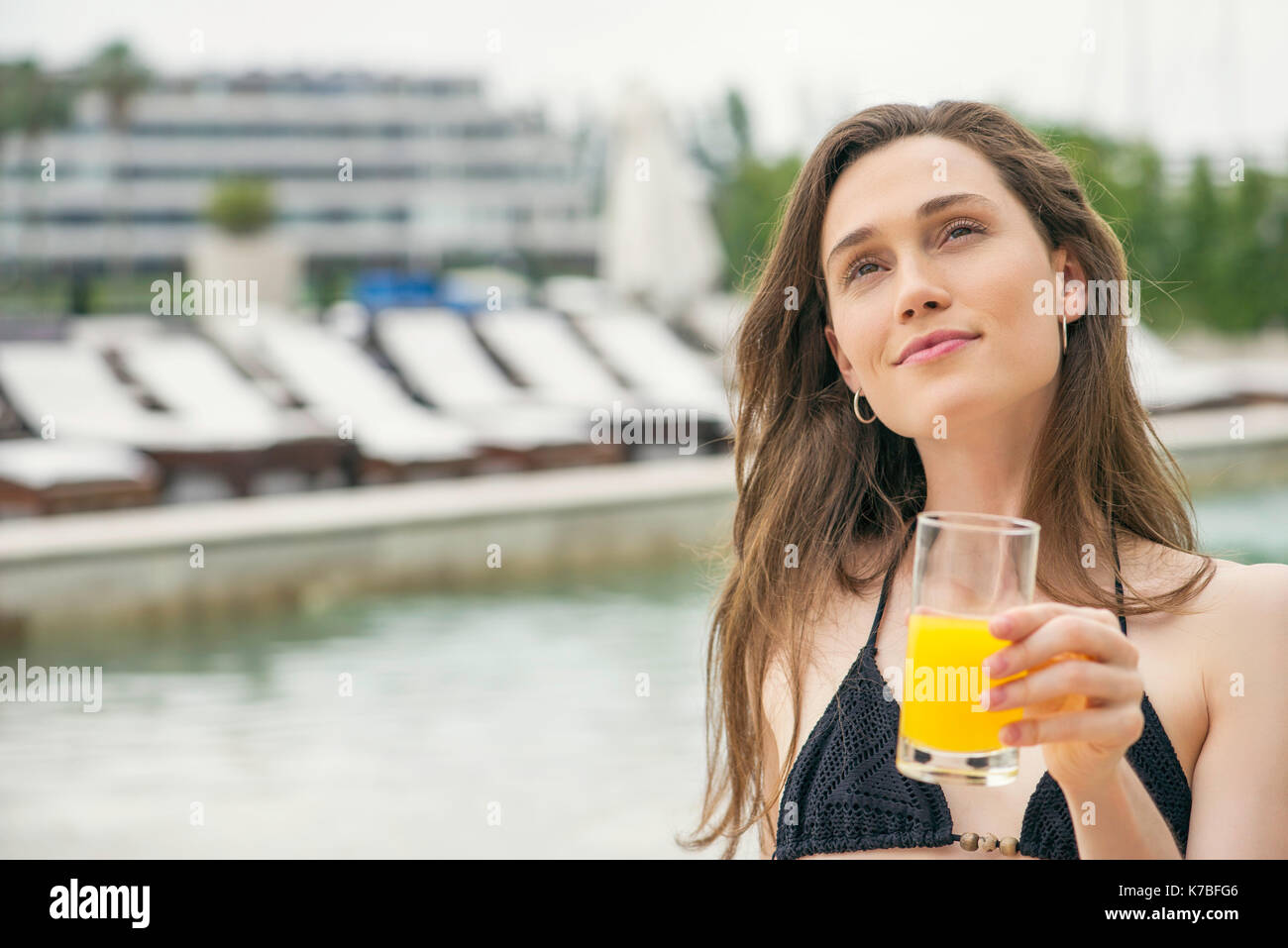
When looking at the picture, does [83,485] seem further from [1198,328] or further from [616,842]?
[1198,328]

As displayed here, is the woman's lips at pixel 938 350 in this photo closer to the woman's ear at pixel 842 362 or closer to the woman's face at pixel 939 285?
the woman's face at pixel 939 285

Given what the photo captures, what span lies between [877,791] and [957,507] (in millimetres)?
381

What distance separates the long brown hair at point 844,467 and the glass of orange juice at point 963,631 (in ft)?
1.43

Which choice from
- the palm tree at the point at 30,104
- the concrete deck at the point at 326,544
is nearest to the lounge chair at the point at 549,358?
the concrete deck at the point at 326,544

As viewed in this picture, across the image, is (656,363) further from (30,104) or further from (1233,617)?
(30,104)

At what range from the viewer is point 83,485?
834 centimetres

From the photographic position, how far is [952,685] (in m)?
1.15

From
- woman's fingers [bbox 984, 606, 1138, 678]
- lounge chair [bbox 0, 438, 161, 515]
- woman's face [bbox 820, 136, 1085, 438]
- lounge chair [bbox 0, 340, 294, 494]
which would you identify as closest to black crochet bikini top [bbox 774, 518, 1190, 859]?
woman's face [bbox 820, 136, 1085, 438]

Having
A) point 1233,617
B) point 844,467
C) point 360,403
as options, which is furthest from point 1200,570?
point 360,403

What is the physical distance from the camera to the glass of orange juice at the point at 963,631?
3.71ft

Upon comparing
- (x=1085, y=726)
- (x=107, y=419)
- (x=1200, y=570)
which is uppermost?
(x=107, y=419)

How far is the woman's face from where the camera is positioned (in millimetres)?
1500

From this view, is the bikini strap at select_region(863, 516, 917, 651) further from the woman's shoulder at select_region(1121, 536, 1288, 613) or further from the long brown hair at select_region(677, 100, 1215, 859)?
the woman's shoulder at select_region(1121, 536, 1288, 613)
